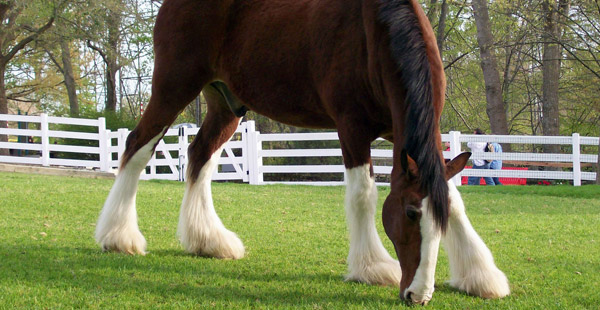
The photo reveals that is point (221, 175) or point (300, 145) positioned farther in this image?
point (300, 145)

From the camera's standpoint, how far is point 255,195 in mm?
9836

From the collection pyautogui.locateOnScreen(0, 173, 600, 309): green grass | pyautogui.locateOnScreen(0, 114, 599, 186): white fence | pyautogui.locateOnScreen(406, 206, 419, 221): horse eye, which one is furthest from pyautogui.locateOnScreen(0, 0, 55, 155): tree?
pyautogui.locateOnScreen(406, 206, 419, 221): horse eye

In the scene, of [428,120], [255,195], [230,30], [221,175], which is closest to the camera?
[428,120]

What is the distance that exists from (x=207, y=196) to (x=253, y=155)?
9.19 meters

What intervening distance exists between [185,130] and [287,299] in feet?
38.5

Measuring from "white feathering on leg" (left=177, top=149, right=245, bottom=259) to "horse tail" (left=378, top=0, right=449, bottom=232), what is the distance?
217 cm

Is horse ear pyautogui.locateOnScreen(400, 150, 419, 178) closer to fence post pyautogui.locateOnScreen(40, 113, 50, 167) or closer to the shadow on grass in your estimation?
the shadow on grass

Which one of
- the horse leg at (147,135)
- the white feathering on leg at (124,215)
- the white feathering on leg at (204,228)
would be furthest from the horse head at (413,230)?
the white feathering on leg at (124,215)

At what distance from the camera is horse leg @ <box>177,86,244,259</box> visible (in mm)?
4676

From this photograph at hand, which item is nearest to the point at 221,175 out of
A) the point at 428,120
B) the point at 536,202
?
the point at 536,202

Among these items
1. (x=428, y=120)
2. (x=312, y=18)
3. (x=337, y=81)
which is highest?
(x=312, y=18)

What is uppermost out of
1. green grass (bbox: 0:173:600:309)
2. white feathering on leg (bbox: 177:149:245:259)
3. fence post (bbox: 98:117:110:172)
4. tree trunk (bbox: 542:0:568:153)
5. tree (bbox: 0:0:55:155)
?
tree (bbox: 0:0:55:155)

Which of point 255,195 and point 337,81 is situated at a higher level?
point 337,81

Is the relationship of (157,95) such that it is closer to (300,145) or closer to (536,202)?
(536,202)
